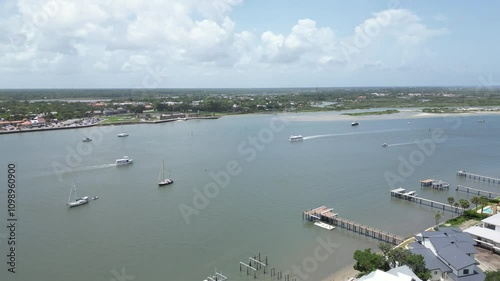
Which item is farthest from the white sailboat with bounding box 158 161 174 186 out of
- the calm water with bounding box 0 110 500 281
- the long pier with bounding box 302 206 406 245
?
the long pier with bounding box 302 206 406 245

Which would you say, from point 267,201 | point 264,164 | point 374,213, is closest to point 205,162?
point 264,164

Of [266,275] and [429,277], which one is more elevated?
[429,277]

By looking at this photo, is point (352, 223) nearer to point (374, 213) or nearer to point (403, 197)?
point (374, 213)

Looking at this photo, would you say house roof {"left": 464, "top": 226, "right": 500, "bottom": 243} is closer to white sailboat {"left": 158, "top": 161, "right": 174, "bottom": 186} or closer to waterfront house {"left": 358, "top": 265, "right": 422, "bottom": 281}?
waterfront house {"left": 358, "top": 265, "right": 422, "bottom": 281}

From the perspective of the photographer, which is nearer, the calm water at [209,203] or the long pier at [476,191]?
the calm water at [209,203]

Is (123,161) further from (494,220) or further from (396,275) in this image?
(494,220)

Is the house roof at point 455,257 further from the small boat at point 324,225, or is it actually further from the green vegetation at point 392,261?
the small boat at point 324,225

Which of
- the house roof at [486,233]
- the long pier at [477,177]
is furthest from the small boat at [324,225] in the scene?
the long pier at [477,177]
